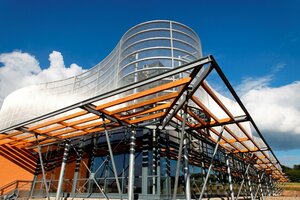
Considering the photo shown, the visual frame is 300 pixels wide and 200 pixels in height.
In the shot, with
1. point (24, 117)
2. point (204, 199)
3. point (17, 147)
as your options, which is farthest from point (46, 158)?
point (204, 199)

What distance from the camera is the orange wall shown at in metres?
17.4

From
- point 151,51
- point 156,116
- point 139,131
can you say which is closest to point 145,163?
point 139,131

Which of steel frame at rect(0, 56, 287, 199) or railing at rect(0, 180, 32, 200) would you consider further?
railing at rect(0, 180, 32, 200)

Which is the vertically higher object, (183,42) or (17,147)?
(183,42)

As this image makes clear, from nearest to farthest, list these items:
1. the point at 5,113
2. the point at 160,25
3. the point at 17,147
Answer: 1. the point at 160,25
2. the point at 17,147
3. the point at 5,113

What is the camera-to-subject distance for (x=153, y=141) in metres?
11.5

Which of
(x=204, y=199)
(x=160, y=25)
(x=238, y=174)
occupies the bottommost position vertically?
(x=204, y=199)

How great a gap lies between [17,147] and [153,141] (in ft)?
37.8

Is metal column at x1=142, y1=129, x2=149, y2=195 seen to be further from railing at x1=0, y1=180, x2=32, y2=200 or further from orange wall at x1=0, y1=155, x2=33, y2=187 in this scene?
orange wall at x1=0, y1=155, x2=33, y2=187

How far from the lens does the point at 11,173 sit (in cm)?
1761

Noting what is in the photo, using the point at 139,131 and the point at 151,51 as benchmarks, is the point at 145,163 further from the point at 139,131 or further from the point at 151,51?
the point at 151,51

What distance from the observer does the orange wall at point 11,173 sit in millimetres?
17422

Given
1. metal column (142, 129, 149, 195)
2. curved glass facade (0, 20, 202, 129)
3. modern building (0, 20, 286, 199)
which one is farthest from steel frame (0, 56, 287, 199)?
curved glass facade (0, 20, 202, 129)

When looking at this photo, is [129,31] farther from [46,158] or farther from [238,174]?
[238,174]
